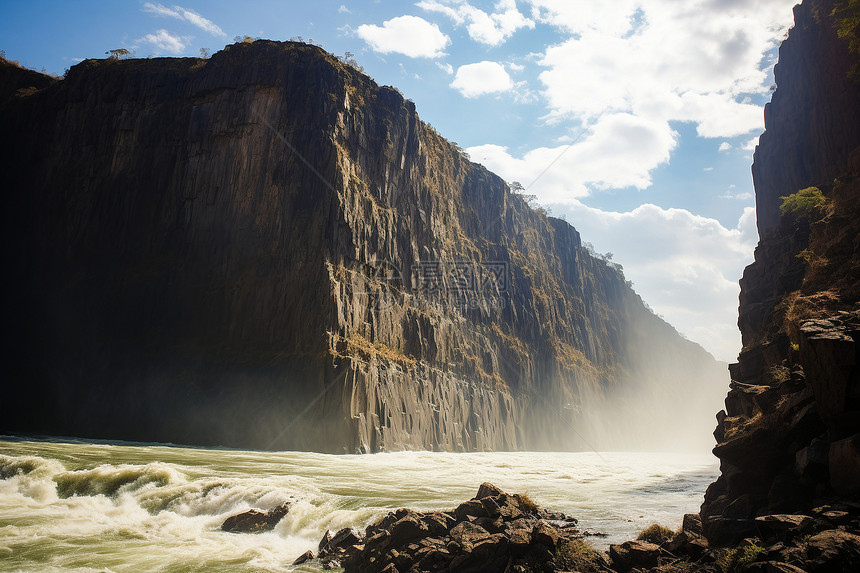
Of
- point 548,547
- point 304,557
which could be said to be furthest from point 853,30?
point 304,557

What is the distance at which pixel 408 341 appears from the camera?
57.7 meters

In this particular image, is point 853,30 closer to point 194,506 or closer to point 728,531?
point 728,531

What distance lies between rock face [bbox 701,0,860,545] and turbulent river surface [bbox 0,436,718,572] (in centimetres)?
391

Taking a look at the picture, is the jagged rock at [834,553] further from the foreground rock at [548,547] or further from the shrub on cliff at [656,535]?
the shrub on cliff at [656,535]

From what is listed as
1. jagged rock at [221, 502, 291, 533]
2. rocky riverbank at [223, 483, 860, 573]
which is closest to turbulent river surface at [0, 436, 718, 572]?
jagged rock at [221, 502, 291, 533]

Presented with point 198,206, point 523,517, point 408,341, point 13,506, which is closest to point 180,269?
point 198,206

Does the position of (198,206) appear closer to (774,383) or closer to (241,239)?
(241,239)

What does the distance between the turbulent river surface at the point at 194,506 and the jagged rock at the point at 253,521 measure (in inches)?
10.8

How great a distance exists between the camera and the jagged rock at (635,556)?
10734mm

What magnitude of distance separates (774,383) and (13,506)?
22.4m

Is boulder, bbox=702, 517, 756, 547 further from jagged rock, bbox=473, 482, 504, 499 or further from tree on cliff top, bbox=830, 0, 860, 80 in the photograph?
tree on cliff top, bbox=830, 0, 860, 80

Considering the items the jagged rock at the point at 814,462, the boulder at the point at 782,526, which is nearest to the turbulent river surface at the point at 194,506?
the boulder at the point at 782,526

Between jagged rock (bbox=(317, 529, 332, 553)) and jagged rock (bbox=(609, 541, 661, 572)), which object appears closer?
jagged rock (bbox=(609, 541, 661, 572))

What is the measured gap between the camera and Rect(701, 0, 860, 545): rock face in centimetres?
1049
